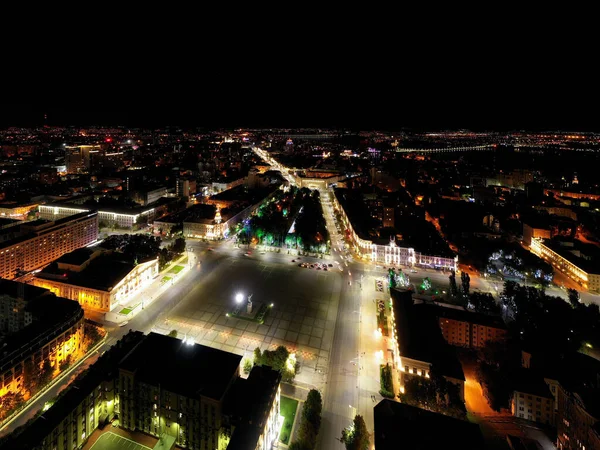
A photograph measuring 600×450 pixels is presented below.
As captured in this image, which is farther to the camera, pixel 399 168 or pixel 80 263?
pixel 399 168

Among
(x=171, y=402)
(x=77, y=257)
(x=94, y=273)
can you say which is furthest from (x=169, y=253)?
(x=171, y=402)

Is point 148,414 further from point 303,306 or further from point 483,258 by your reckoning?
point 483,258

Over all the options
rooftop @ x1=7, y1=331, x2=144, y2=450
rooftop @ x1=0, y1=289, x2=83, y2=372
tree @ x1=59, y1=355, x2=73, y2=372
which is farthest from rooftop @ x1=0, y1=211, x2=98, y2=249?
rooftop @ x1=7, y1=331, x2=144, y2=450

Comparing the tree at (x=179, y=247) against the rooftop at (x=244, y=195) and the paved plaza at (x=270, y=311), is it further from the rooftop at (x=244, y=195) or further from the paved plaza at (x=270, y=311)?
the rooftop at (x=244, y=195)

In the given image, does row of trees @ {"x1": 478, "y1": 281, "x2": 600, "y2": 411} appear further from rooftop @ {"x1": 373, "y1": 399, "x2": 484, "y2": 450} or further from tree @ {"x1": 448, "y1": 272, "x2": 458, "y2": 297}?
rooftop @ {"x1": 373, "y1": 399, "x2": 484, "y2": 450}

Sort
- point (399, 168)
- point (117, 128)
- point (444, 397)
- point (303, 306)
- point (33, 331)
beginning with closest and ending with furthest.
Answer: point (444, 397) < point (33, 331) < point (303, 306) < point (399, 168) < point (117, 128)

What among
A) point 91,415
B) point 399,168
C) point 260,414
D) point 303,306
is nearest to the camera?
point 260,414

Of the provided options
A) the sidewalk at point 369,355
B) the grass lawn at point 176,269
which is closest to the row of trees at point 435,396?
the sidewalk at point 369,355

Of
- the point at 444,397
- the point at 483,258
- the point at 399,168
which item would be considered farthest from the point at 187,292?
the point at 399,168
